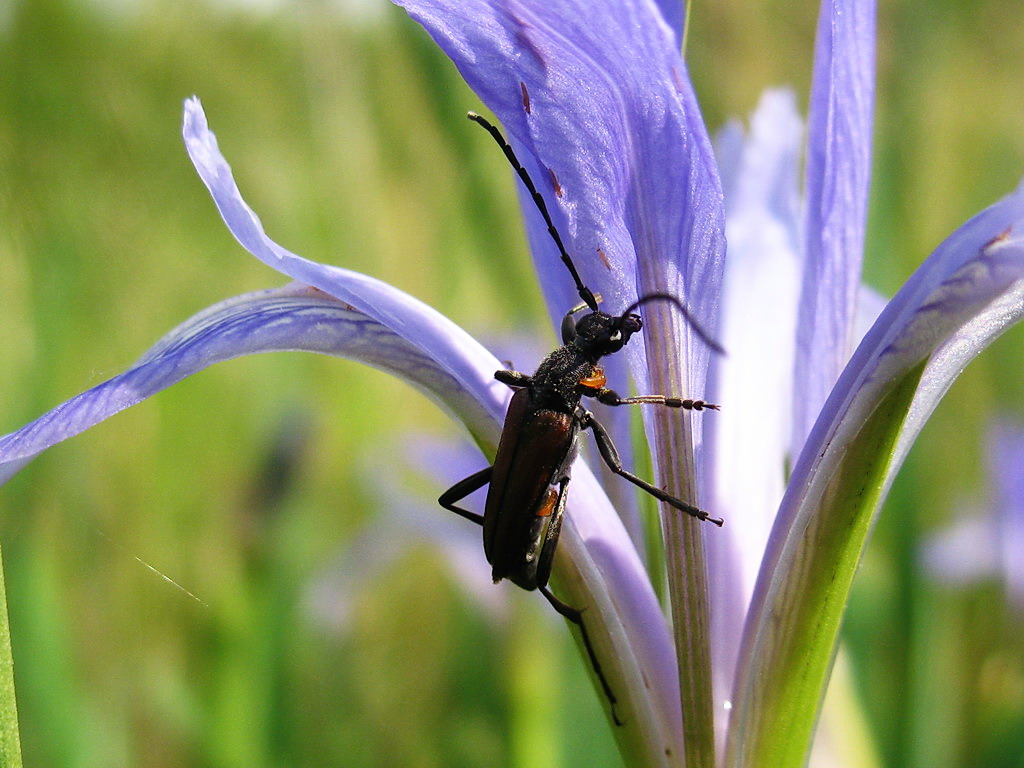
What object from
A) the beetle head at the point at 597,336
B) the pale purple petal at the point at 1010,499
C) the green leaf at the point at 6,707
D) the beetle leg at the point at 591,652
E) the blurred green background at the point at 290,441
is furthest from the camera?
the pale purple petal at the point at 1010,499

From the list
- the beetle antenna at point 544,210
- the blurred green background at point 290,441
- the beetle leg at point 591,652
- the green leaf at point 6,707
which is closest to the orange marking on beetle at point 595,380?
the beetle antenna at point 544,210

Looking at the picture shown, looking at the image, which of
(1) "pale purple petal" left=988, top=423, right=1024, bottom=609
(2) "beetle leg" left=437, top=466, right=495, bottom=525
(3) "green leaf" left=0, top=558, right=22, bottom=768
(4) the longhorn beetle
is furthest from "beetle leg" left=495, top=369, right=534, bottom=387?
(1) "pale purple petal" left=988, top=423, right=1024, bottom=609

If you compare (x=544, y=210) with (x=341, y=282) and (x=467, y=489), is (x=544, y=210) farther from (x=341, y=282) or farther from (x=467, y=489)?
(x=467, y=489)

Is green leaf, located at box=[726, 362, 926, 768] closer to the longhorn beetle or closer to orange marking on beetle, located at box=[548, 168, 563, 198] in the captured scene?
the longhorn beetle

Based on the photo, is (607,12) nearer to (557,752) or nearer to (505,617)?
(557,752)

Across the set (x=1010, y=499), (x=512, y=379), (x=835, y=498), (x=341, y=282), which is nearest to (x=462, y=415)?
(x=512, y=379)

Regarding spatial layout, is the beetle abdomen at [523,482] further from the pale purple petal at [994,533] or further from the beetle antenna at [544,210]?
the pale purple petal at [994,533]
